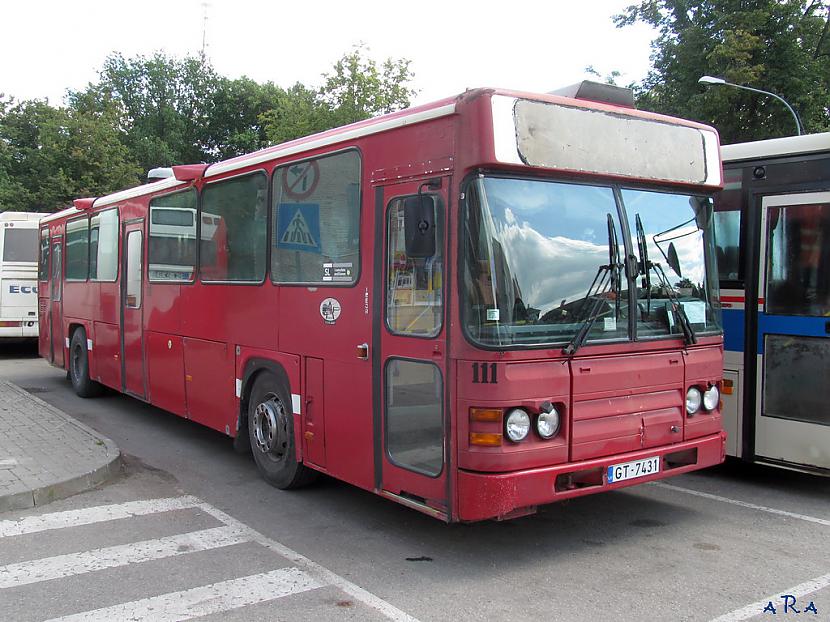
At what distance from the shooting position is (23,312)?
58.0ft

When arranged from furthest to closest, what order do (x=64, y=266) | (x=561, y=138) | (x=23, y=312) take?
(x=23, y=312), (x=64, y=266), (x=561, y=138)

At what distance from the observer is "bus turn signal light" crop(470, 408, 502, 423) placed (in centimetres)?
473

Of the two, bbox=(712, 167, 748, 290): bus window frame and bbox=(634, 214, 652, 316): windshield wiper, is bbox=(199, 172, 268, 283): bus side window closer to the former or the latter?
bbox=(634, 214, 652, 316): windshield wiper

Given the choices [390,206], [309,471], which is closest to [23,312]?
[309,471]

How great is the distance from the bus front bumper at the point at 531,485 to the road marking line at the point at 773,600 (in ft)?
3.48

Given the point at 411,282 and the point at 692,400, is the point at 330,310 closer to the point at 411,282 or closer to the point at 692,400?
the point at 411,282

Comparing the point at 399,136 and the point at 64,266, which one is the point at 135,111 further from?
the point at 399,136

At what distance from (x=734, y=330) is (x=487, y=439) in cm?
353

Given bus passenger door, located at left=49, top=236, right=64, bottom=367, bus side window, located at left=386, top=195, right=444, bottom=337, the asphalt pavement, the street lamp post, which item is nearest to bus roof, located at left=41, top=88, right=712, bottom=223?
bus side window, located at left=386, top=195, right=444, bottom=337

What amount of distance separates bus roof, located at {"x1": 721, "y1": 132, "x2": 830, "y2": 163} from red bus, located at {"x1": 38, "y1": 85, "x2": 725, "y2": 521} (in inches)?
44.3

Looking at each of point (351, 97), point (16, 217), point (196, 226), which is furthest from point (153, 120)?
point (196, 226)

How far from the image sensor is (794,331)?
22.0 feet

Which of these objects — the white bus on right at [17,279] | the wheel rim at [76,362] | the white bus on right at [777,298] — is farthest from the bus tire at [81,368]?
the white bus on right at [777,298]

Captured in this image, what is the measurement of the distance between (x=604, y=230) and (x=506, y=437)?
160cm
